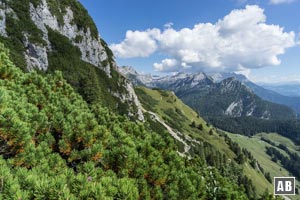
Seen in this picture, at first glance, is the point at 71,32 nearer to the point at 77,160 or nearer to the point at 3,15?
the point at 3,15

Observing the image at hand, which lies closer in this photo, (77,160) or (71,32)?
(77,160)

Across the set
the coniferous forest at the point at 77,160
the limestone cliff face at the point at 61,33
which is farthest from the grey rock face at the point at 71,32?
the coniferous forest at the point at 77,160

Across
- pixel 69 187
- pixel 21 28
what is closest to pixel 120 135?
pixel 69 187

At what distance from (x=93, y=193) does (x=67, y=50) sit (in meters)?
133

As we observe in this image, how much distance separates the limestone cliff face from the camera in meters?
107

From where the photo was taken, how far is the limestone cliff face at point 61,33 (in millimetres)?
107062

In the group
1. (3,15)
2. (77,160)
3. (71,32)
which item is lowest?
(77,160)

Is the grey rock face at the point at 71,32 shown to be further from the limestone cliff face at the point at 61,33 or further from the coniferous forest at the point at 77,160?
the coniferous forest at the point at 77,160

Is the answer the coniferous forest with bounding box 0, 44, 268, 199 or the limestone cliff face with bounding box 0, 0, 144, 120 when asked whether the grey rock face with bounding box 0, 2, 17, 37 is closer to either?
the limestone cliff face with bounding box 0, 0, 144, 120

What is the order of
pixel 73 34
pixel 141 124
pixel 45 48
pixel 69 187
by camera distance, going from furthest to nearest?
pixel 73 34 < pixel 45 48 < pixel 141 124 < pixel 69 187

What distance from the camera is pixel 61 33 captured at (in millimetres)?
135500

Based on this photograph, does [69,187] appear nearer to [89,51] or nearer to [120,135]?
[120,135]

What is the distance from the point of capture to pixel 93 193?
222 inches

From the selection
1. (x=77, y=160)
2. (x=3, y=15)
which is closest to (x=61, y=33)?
(x=3, y=15)
